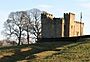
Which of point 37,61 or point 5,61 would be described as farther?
point 5,61

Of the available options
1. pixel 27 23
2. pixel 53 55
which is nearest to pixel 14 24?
pixel 27 23

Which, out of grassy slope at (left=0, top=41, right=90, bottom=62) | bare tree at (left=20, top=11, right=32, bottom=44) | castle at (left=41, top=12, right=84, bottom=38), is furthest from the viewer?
bare tree at (left=20, top=11, right=32, bottom=44)

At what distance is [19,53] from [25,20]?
4126cm

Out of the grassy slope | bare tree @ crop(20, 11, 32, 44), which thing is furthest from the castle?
the grassy slope

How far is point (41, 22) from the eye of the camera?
71.8 meters

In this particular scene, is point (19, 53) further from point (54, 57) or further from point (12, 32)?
point (12, 32)

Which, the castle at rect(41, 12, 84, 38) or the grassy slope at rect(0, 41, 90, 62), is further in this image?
the castle at rect(41, 12, 84, 38)

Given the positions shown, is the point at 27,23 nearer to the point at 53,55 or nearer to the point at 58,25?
the point at 58,25

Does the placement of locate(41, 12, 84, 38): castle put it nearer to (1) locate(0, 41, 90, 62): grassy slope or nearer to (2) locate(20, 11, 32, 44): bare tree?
(2) locate(20, 11, 32, 44): bare tree

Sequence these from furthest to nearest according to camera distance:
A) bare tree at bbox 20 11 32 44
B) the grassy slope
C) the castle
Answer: bare tree at bbox 20 11 32 44, the castle, the grassy slope

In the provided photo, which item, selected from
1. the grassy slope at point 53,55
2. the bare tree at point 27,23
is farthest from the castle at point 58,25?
the grassy slope at point 53,55

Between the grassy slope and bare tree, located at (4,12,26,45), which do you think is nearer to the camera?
the grassy slope

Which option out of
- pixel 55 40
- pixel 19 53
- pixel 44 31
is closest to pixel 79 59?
pixel 19 53

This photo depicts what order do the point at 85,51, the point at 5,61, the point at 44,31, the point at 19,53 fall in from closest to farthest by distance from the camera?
1. the point at 85,51
2. the point at 5,61
3. the point at 19,53
4. the point at 44,31
